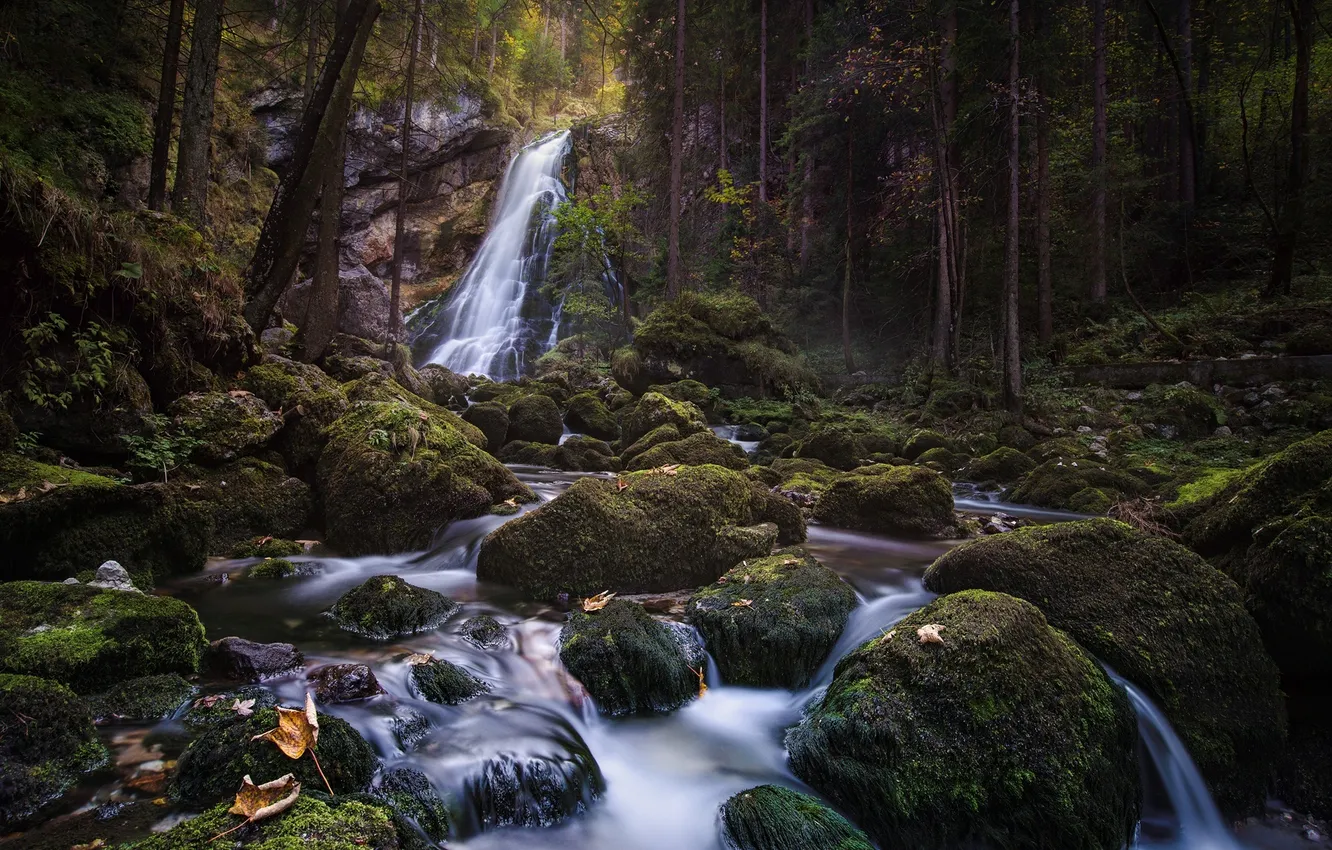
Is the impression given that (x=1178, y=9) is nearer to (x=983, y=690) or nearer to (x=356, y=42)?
(x=356, y=42)

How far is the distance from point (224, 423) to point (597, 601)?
4.86 meters

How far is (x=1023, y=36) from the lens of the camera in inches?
569

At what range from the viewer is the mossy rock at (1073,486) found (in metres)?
9.20

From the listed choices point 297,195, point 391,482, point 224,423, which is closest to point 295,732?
point 391,482

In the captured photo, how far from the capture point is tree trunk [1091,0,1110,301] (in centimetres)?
1786

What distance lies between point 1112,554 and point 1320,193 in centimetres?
1888

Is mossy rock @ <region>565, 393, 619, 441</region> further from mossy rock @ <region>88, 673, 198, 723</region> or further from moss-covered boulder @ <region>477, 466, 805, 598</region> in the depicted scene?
mossy rock @ <region>88, 673, 198, 723</region>

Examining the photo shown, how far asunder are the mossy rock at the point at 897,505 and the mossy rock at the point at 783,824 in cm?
520

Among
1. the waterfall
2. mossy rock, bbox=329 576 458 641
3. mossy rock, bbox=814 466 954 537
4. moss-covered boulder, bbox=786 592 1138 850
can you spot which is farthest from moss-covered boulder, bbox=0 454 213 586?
the waterfall

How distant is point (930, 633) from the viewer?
11.3ft

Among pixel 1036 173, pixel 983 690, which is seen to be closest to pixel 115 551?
pixel 983 690

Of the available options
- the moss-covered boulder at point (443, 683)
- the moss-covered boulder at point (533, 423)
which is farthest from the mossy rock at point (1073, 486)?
the moss-covered boulder at point (533, 423)

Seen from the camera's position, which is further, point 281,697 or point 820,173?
point 820,173

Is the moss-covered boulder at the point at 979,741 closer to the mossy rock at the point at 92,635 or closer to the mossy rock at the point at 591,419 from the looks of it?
the mossy rock at the point at 92,635
